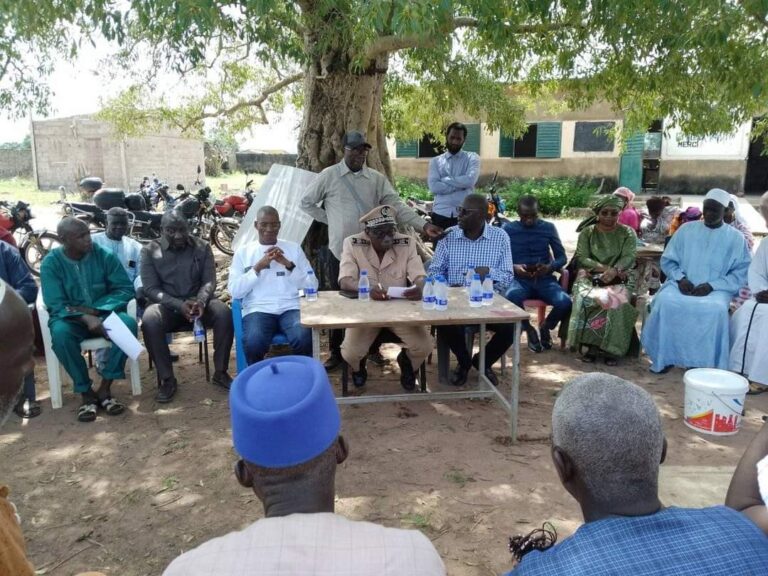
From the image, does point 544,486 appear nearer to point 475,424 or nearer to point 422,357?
point 475,424

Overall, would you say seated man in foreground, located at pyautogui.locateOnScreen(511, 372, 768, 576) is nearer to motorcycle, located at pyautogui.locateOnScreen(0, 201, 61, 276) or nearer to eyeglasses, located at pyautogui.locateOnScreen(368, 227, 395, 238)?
eyeglasses, located at pyautogui.locateOnScreen(368, 227, 395, 238)

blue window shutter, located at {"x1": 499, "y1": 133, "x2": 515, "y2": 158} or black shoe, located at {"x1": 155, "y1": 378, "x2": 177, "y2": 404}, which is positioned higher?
blue window shutter, located at {"x1": 499, "y1": 133, "x2": 515, "y2": 158}

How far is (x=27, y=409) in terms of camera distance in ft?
14.9

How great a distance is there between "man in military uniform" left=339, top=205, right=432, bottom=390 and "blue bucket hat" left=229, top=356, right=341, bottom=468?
304cm

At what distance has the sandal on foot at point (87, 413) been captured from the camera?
4441 millimetres

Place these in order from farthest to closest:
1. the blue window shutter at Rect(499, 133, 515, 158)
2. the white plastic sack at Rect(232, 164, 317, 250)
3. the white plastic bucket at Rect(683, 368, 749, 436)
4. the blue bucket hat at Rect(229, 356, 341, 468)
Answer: the blue window shutter at Rect(499, 133, 515, 158) < the white plastic sack at Rect(232, 164, 317, 250) < the white plastic bucket at Rect(683, 368, 749, 436) < the blue bucket hat at Rect(229, 356, 341, 468)

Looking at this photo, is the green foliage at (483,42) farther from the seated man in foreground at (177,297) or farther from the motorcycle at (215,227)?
the motorcycle at (215,227)

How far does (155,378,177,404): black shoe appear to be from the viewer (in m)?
4.75

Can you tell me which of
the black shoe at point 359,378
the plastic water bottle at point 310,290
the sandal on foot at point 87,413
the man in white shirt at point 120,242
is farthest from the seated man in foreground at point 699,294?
the man in white shirt at point 120,242

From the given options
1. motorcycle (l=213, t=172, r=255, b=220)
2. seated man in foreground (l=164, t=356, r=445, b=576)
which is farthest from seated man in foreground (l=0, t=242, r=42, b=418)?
motorcycle (l=213, t=172, r=255, b=220)

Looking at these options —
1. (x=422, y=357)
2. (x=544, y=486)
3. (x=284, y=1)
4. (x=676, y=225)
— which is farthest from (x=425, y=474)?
(x=676, y=225)

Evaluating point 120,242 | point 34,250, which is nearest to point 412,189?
point 34,250

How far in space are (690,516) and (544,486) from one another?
2.26m

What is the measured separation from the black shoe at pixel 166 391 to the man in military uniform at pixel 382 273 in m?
1.40
